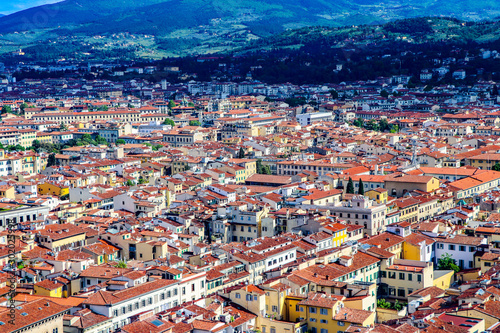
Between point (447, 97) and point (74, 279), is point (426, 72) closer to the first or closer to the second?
point (447, 97)

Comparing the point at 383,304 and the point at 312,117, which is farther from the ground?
the point at 312,117

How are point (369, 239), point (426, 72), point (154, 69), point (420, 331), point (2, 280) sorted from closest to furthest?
1. point (420, 331)
2. point (2, 280)
3. point (369, 239)
4. point (426, 72)
5. point (154, 69)

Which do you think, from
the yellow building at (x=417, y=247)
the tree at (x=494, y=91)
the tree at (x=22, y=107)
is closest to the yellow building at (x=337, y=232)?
the yellow building at (x=417, y=247)

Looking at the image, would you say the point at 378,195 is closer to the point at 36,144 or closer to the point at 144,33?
the point at 36,144

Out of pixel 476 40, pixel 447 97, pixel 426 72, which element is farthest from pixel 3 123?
pixel 476 40

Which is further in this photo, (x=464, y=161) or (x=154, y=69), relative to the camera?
(x=154, y=69)

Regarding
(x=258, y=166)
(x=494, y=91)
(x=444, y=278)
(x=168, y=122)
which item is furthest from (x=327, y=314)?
(x=494, y=91)

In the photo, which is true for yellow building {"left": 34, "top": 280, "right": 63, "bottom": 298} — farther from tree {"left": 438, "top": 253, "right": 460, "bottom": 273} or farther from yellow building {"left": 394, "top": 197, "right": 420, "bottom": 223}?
yellow building {"left": 394, "top": 197, "right": 420, "bottom": 223}
